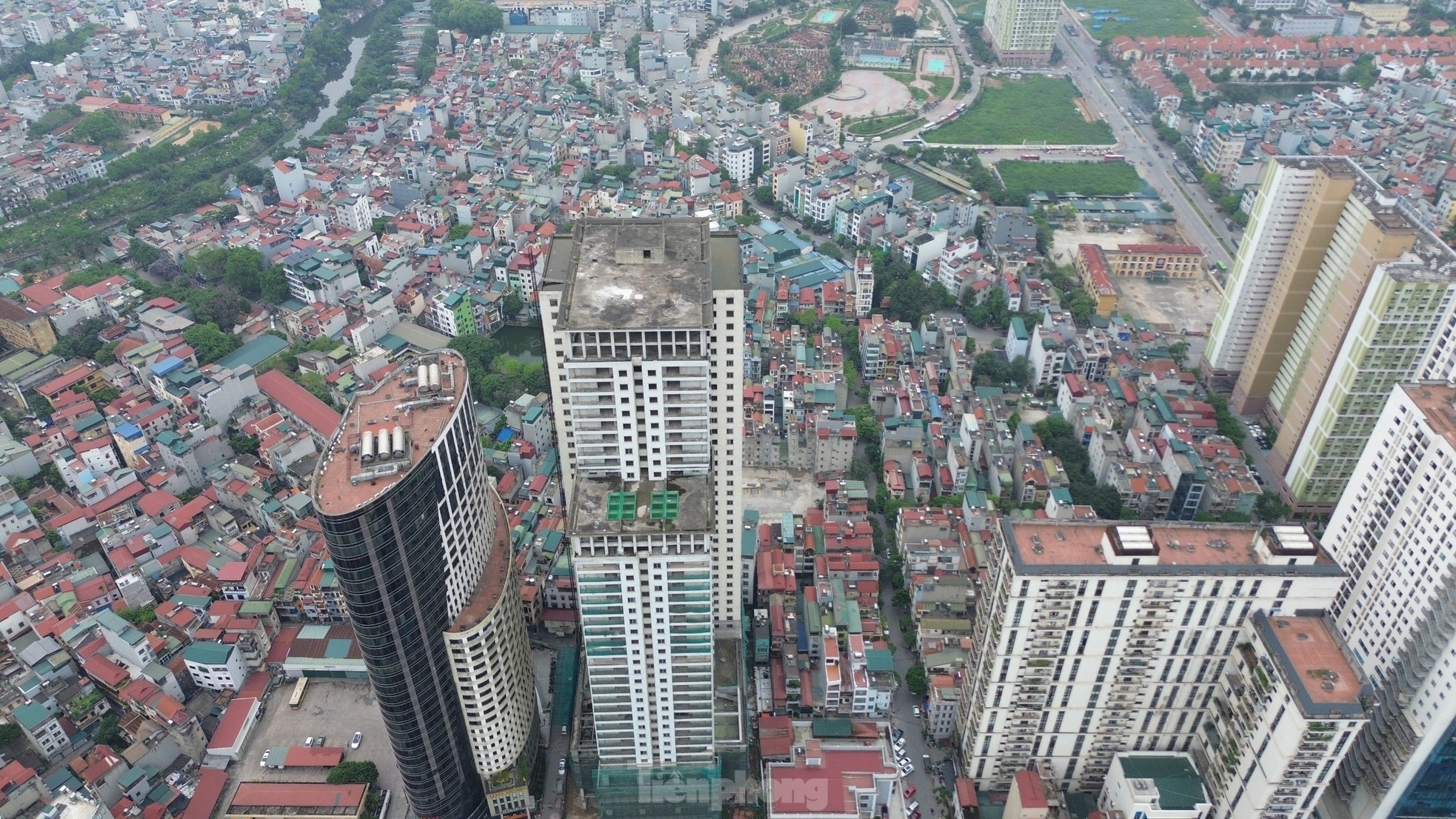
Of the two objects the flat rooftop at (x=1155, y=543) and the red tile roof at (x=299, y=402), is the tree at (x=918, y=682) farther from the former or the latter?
the red tile roof at (x=299, y=402)

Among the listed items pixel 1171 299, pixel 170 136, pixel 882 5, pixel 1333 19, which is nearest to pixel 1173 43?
pixel 1333 19

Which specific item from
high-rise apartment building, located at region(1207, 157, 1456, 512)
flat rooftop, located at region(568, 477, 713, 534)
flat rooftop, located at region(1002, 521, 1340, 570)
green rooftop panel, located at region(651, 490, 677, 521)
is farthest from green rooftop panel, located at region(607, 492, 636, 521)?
high-rise apartment building, located at region(1207, 157, 1456, 512)

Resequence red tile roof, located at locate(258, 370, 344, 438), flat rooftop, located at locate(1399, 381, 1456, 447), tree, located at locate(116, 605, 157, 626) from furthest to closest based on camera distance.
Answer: red tile roof, located at locate(258, 370, 344, 438), tree, located at locate(116, 605, 157, 626), flat rooftop, located at locate(1399, 381, 1456, 447)

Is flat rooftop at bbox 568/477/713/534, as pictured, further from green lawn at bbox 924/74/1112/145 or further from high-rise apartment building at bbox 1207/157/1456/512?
green lawn at bbox 924/74/1112/145

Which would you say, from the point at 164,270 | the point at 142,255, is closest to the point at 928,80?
the point at 164,270

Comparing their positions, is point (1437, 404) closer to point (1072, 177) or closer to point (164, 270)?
point (1072, 177)

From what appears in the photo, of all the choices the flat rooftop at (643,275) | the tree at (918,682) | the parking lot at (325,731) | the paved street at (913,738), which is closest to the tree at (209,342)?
the parking lot at (325,731)
